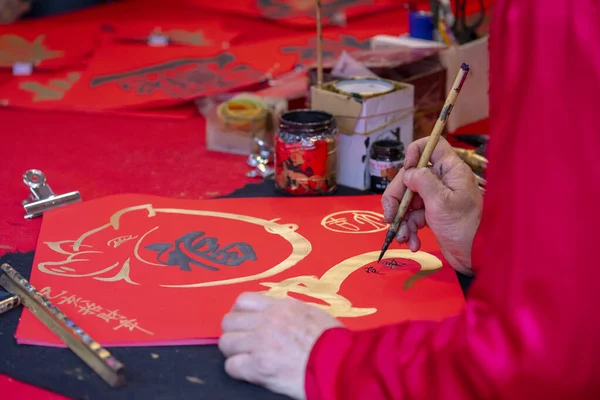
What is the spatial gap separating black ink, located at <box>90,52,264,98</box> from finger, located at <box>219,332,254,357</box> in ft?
3.19

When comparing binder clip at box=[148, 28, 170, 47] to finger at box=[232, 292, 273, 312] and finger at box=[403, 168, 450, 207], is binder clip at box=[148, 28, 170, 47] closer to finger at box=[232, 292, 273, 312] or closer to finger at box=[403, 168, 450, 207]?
finger at box=[403, 168, 450, 207]

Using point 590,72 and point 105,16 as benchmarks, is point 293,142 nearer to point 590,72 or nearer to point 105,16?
point 590,72

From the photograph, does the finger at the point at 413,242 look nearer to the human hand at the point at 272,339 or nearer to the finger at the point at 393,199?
the finger at the point at 393,199

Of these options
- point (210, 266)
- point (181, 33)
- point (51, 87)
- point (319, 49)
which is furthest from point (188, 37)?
point (210, 266)

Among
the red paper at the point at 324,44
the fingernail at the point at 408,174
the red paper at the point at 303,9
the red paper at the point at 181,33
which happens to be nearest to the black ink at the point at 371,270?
the fingernail at the point at 408,174

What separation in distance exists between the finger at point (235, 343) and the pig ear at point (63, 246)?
0.33 metres

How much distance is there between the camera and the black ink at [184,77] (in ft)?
5.66

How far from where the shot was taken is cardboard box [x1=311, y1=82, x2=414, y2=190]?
4.17 ft

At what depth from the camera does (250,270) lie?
3.21 feet

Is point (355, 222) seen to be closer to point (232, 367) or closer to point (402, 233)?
point (402, 233)

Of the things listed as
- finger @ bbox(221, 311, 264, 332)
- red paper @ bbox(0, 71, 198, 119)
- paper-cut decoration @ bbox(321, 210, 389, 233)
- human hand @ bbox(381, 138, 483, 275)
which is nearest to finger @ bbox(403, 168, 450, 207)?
human hand @ bbox(381, 138, 483, 275)

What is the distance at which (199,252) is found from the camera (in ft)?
3.37

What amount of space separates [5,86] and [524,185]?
1449 millimetres

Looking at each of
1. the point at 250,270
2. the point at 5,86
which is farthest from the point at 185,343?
the point at 5,86
